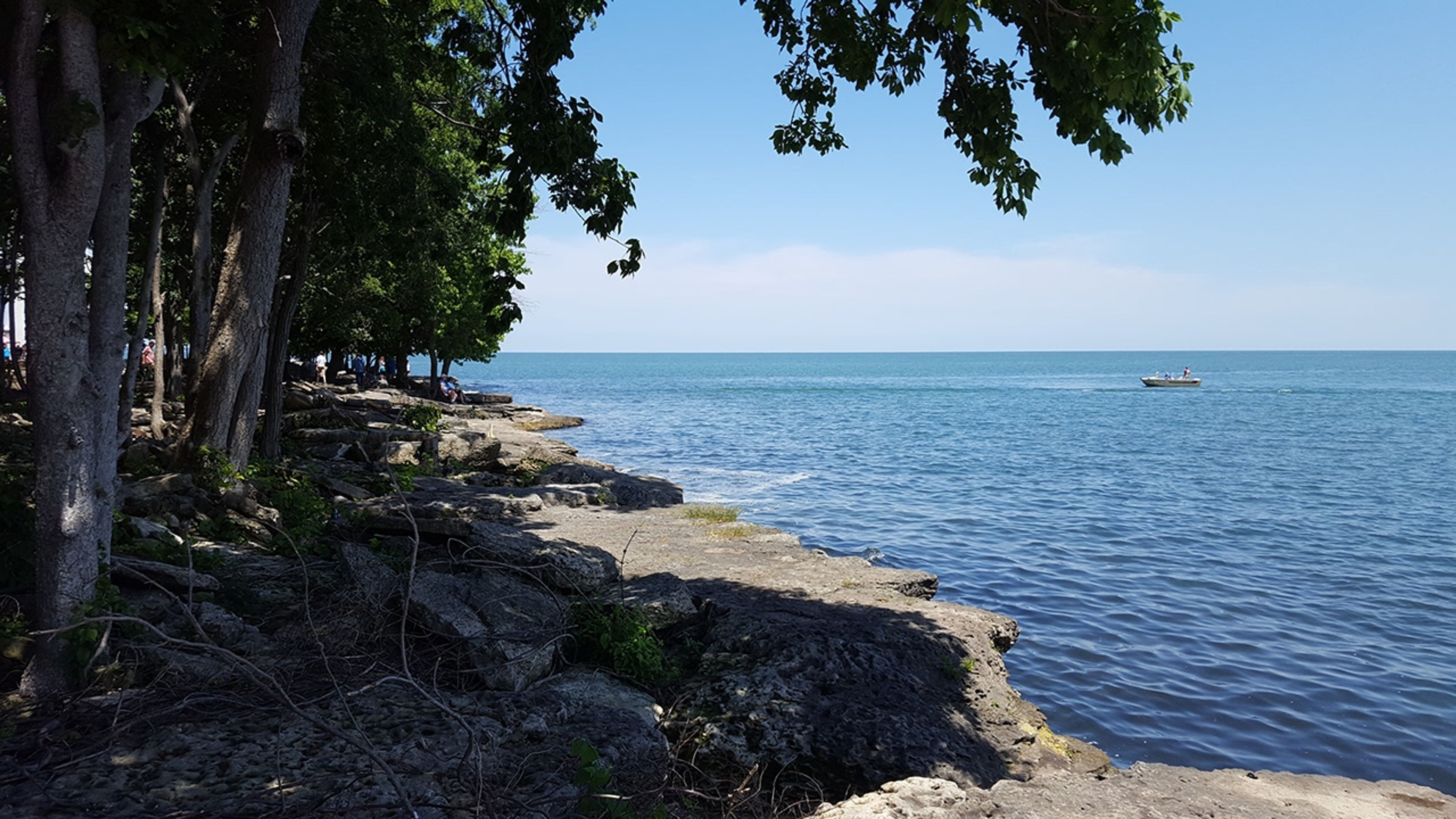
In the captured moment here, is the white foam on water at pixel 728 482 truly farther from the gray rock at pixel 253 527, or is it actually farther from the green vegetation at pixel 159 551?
the green vegetation at pixel 159 551

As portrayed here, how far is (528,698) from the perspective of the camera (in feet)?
22.7

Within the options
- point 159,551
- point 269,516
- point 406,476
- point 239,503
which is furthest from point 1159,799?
point 406,476

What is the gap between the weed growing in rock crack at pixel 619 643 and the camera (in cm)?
786

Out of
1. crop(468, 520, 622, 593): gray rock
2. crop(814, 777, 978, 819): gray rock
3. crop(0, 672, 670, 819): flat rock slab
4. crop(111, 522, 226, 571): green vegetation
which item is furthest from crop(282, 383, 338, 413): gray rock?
crop(814, 777, 978, 819): gray rock

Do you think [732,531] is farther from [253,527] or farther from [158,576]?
[158,576]

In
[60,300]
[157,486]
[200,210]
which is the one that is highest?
[200,210]

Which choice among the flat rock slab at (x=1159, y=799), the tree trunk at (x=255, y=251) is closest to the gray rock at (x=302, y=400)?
the tree trunk at (x=255, y=251)

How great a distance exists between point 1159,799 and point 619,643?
14.6ft

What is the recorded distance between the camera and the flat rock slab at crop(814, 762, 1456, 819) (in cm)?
584

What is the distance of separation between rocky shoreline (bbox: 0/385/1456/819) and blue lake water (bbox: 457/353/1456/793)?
2.11 meters

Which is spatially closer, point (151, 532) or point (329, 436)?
point (151, 532)

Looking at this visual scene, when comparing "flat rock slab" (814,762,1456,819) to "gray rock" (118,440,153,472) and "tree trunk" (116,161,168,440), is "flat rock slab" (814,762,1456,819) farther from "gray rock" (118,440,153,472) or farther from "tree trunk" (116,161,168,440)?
"tree trunk" (116,161,168,440)

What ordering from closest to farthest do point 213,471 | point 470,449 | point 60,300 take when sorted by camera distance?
1. point 60,300
2. point 213,471
3. point 470,449

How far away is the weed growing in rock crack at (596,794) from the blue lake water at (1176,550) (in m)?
6.03
